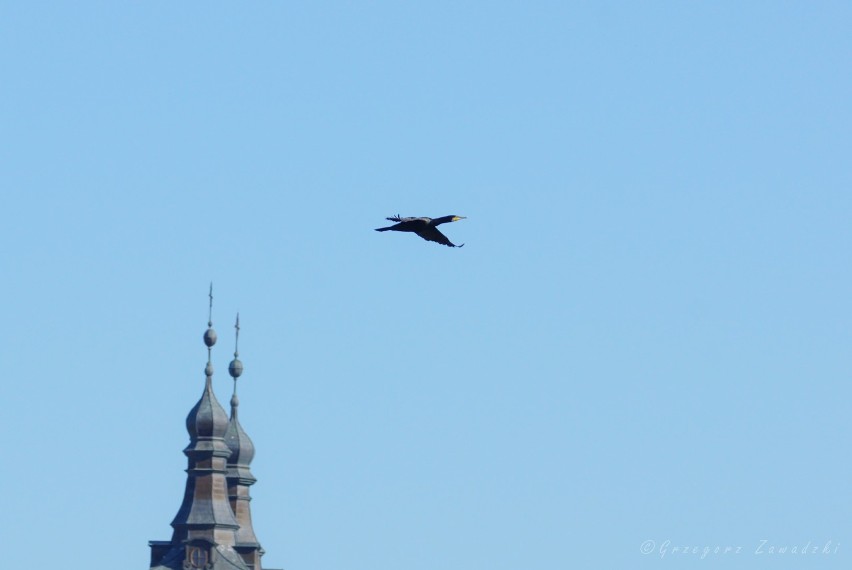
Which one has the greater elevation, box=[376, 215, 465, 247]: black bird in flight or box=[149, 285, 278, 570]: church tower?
box=[149, 285, 278, 570]: church tower

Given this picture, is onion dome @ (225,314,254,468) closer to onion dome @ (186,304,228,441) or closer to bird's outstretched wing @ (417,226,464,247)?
onion dome @ (186,304,228,441)

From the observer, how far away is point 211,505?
13712 centimetres

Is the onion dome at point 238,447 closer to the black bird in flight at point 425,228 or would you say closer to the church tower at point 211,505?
the church tower at point 211,505

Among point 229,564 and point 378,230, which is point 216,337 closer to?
point 229,564

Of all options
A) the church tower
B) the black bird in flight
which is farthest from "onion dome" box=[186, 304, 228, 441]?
the black bird in flight

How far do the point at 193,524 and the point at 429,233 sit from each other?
83.0 m

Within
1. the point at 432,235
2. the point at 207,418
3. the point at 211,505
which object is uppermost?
the point at 207,418

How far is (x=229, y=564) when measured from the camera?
445ft

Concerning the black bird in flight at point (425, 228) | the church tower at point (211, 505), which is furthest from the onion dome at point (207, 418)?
the black bird in flight at point (425, 228)

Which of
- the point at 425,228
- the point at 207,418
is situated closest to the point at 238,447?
the point at 207,418

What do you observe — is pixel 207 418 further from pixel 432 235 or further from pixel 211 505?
pixel 432 235

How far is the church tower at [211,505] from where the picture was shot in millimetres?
135875

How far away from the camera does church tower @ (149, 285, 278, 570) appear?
13588 cm

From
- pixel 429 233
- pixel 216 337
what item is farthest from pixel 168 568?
pixel 429 233
